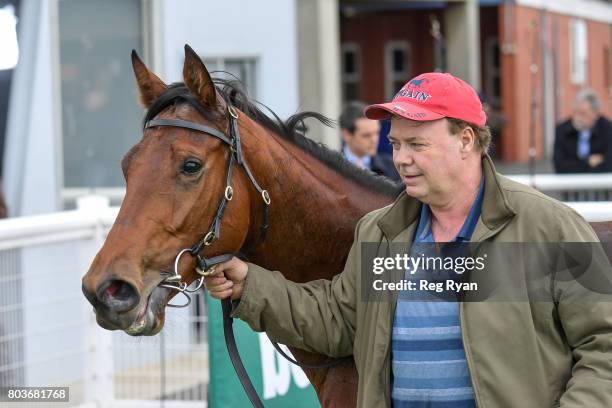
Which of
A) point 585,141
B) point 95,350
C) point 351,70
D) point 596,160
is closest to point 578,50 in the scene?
point 351,70

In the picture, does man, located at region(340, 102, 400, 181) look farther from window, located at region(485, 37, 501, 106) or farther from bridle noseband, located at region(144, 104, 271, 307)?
window, located at region(485, 37, 501, 106)

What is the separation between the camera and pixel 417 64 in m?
29.7

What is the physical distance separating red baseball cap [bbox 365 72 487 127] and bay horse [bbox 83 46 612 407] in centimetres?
54

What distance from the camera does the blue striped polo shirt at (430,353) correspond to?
111 inches

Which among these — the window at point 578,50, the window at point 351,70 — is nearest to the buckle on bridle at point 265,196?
the window at point 351,70

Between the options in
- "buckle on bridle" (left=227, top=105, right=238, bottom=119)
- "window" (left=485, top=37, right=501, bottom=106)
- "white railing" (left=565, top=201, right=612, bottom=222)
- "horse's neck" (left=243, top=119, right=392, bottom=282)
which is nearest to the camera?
"buckle on bridle" (left=227, top=105, right=238, bottom=119)

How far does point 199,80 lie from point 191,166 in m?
0.28

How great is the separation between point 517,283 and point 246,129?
0.99 m

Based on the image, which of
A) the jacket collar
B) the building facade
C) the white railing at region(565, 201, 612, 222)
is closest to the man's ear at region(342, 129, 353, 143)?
the white railing at region(565, 201, 612, 222)

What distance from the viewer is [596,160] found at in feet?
30.1

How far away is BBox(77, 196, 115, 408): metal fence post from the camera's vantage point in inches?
222

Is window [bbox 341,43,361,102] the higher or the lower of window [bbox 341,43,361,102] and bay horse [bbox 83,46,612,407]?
the higher

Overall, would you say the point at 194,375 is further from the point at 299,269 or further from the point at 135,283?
the point at 135,283

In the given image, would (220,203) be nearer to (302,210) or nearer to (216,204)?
(216,204)
